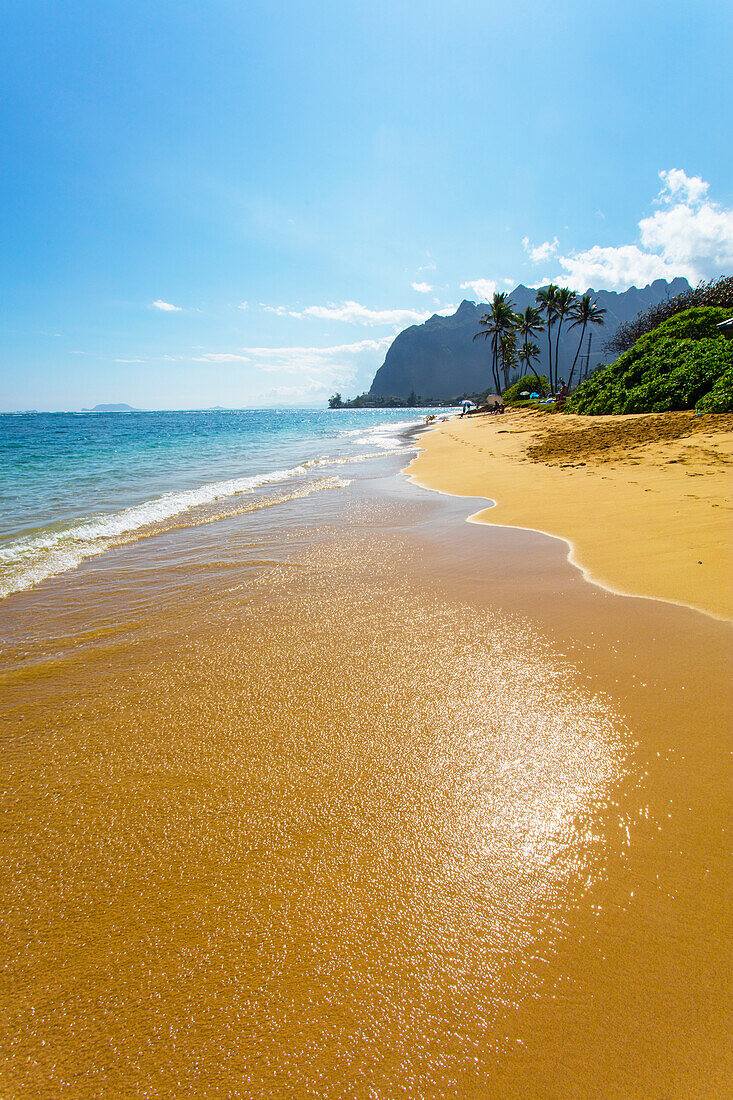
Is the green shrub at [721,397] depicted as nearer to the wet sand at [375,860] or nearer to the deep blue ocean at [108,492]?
the deep blue ocean at [108,492]

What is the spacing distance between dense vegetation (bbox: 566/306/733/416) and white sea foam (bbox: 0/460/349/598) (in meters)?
11.1

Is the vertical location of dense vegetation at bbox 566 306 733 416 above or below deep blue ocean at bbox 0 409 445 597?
above

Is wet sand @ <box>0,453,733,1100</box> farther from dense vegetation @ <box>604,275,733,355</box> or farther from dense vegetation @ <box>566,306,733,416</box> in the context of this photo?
dense vegetation @ <box>604,275,733,355</box>

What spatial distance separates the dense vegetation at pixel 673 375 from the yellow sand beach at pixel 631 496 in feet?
4.14

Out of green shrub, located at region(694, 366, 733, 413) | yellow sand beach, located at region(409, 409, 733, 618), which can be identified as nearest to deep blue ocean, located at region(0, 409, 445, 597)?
yellow sand beach, located at region(409, 409, 733, 618)

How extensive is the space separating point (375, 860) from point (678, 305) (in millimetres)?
45889

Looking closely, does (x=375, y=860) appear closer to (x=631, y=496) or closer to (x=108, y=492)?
(x=631, y=496)

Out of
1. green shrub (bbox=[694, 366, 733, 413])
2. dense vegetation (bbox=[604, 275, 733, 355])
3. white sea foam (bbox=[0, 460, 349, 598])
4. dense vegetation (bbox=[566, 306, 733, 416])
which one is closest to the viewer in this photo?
white sea foam (bbox=[0, 460, 349, 598])

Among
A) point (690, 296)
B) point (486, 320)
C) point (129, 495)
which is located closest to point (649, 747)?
point (129, 495)

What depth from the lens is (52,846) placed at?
184 centimetres

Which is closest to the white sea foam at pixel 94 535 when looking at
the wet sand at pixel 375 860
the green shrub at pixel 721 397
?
the wet sand at pixel 375 860

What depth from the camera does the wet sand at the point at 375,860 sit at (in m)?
1.17

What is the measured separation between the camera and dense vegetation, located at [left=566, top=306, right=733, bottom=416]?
12859mm

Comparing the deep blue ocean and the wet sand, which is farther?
the deep blue ocean
